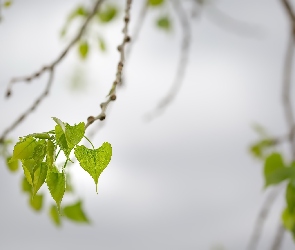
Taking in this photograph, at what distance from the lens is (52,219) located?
1176 mm

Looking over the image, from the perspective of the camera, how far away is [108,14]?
1.64m

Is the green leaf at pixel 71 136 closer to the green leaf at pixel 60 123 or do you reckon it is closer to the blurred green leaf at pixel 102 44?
the green leaf at pixel 60 123

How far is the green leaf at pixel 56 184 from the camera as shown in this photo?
0.56m

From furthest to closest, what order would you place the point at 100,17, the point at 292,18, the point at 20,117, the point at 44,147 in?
1. the point at 100,17
2. the point at 292,18
3. the point at 20,117
4. the point at 44,147

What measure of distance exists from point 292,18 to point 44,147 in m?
0.83

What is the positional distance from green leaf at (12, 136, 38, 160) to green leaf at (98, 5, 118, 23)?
42.7 inches

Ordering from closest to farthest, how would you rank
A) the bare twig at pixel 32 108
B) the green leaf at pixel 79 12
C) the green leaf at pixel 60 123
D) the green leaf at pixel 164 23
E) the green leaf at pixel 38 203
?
1. the green leaf at pixel 60 123
2. the bare twig at pixel 32 108
3. the green leaf at pixel 38 203
4. the green leaf at pixel 79 12
5. the green leaf at pixel 164 23

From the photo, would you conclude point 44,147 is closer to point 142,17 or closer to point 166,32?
point 142,17

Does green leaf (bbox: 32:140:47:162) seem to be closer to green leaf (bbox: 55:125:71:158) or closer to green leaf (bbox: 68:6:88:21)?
green leaf (bbox: 55:125:71:158)

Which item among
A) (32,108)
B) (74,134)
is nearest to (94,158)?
(74,134)

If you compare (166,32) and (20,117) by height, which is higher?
(166,32)

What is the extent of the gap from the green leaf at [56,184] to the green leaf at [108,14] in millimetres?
1092

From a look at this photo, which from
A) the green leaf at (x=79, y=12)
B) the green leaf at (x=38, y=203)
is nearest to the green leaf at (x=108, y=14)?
the green leaf at (x=79, y=12)

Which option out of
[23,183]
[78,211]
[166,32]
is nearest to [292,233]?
[78,211]
